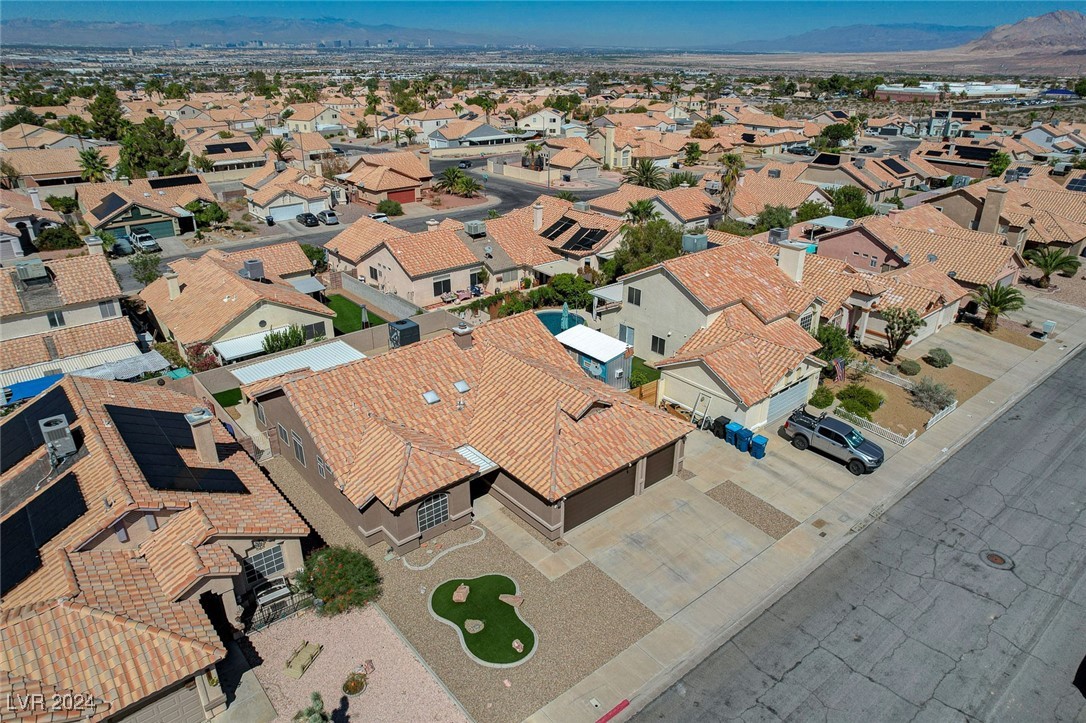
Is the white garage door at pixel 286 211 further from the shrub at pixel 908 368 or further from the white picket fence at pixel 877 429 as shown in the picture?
the shrub at pixel 908 368

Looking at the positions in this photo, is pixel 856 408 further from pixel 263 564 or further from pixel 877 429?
pixel 263 564

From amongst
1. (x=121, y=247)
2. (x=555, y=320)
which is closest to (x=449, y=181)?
(x=121, y=247)

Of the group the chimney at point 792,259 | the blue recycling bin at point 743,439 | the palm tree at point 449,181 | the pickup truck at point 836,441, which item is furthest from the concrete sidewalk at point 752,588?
the palm tree at point 449,181

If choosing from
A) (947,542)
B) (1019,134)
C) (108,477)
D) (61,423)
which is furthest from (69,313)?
(1019,134)

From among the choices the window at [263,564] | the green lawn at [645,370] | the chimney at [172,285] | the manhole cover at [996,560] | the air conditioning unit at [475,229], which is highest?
the air conditioning unit at [475,229]

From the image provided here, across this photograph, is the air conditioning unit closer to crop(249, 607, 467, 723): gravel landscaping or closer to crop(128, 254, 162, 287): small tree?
crop(128, 254, 162, 287): small tree

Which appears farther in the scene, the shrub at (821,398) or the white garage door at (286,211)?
the white garage door at (286,211)
